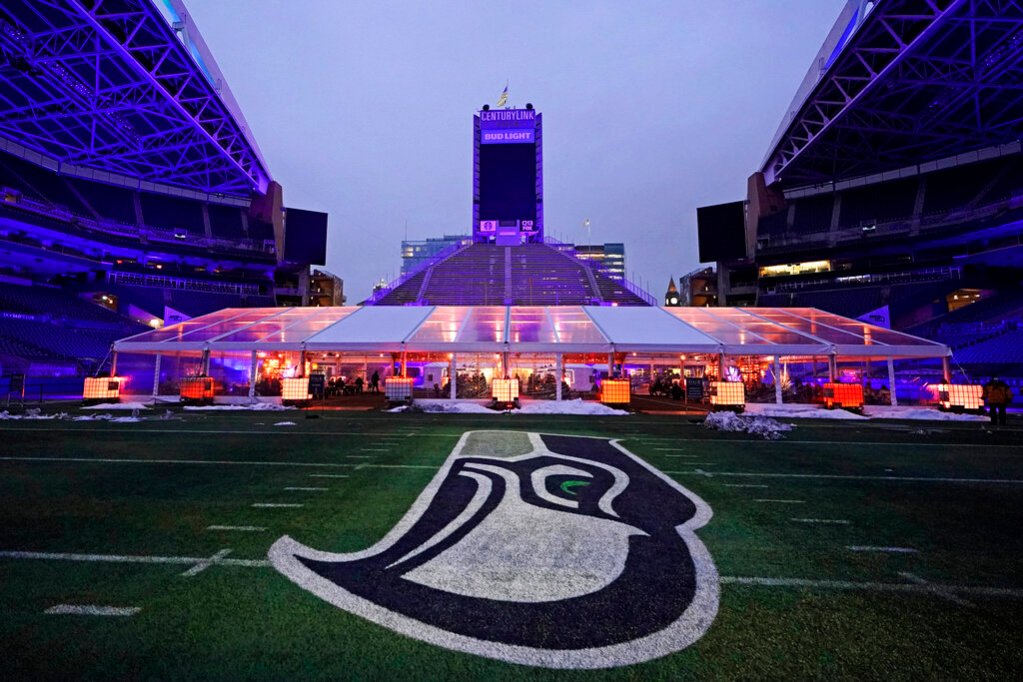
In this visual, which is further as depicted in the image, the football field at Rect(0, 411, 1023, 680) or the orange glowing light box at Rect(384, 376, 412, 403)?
the orange glowing light box at Rect(384, 376, 412, 403)

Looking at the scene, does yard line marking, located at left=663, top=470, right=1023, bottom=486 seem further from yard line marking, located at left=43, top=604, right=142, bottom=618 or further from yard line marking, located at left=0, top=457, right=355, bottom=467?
yard line marking, located at left=43, top=604, right=142, bottom=618

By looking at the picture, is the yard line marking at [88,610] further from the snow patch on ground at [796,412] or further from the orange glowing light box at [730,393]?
the orange glowing light box at [730,393]

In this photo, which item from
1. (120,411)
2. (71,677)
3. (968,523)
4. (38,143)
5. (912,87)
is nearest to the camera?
(71,677)

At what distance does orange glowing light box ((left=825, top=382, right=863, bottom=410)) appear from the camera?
15.9 m

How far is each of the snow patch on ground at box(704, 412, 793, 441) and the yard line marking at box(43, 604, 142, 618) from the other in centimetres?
1080

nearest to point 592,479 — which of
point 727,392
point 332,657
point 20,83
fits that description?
point 332,657

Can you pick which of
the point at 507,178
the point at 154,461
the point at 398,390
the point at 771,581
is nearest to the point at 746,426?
the point at 771,581

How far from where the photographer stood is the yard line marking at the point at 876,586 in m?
2.82

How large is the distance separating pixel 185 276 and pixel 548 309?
152 feet

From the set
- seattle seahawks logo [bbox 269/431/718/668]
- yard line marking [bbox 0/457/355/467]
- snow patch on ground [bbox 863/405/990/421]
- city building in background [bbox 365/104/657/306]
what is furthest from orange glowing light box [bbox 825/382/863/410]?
city building in background [bbox 365/104/657/306]

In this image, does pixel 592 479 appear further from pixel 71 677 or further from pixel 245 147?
pixel 245 147

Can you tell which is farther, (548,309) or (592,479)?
(548,309)

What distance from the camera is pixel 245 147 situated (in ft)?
136

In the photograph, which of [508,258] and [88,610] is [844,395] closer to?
[88,610]
